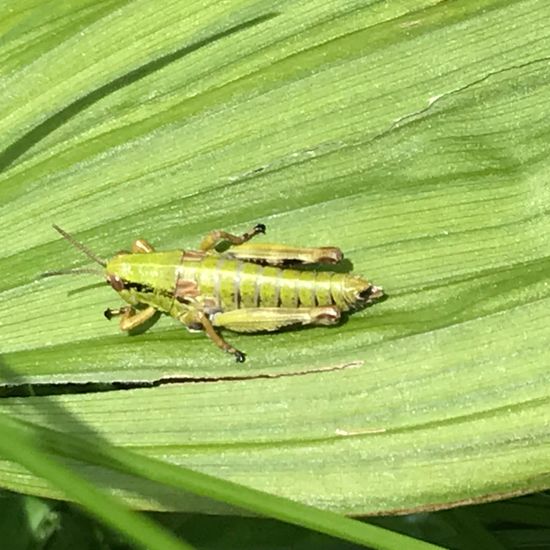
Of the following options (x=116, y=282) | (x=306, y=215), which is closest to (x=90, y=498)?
(x=116, y=282)

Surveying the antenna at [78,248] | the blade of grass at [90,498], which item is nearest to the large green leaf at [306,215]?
the antenna at [78,248]

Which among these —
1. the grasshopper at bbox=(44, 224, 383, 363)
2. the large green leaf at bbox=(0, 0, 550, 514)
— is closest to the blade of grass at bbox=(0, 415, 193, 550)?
the large green leaf at bbox=(0, 0, 550, 514)

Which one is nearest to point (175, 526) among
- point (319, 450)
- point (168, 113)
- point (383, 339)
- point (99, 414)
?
point (99, 414)

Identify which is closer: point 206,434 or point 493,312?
point 493,312

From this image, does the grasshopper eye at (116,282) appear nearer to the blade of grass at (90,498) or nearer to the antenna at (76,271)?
the antenna at (76,271)

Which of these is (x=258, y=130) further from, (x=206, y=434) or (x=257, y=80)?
(x=206, y=434)

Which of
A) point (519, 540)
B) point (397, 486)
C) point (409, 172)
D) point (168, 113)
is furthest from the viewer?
point (519, 540)
